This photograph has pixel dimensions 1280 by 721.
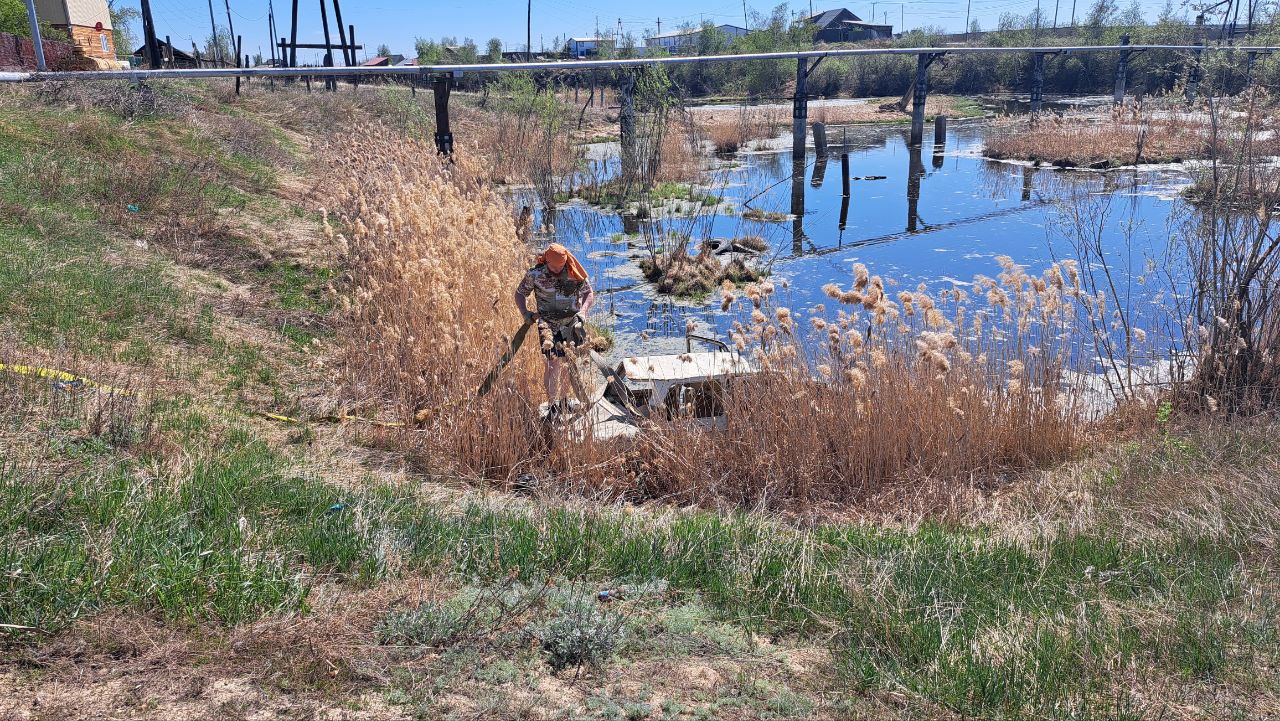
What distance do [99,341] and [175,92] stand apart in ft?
57.7

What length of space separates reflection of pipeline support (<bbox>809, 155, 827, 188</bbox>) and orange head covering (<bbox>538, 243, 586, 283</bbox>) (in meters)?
19.3

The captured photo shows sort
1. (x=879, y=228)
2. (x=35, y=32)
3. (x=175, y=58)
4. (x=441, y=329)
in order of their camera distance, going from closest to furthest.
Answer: (x=441, y=329)
(x=35, y=32)
(x=879, y=228)
(x=175, y=58)

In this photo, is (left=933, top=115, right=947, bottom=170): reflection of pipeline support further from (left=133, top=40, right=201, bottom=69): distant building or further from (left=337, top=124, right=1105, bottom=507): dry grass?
(left=133, top=40, right=201, bottom=69): distant building

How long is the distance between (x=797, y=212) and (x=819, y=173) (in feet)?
24.6

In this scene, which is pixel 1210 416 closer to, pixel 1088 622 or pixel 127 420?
pixel 1088 622

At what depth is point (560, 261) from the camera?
6520 mm

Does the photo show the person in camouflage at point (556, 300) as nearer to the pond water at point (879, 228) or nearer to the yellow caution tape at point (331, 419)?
the yellow caution tape at point (331, 419)

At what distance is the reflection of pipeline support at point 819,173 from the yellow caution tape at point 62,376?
2124 cm

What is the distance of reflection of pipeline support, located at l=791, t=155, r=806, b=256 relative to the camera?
17.3 meters

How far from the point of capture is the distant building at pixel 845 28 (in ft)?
362

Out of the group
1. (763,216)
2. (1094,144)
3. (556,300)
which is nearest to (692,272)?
(763,216)

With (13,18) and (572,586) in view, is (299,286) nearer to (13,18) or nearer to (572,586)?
(572,586)

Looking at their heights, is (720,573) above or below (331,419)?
above

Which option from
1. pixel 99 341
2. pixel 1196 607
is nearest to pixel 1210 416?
pixel 1196 607
